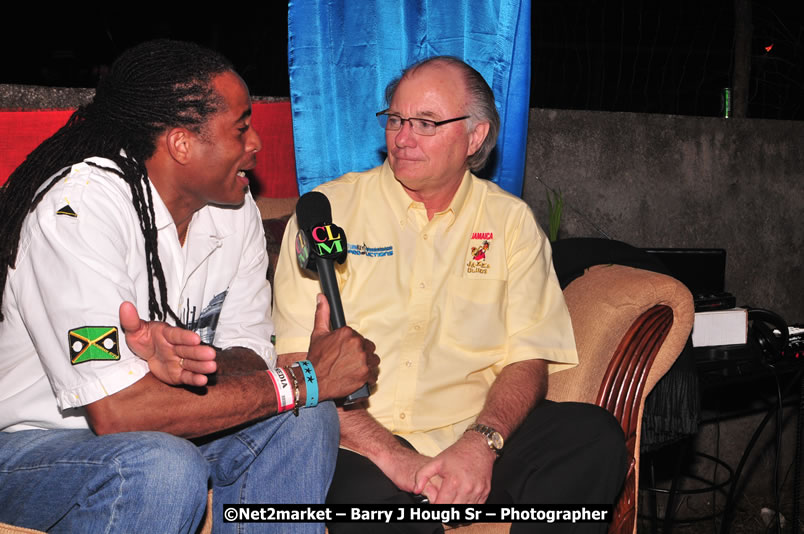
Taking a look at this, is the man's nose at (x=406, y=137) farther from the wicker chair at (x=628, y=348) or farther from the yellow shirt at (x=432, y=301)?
the wicker chair at (x=628, y=348)

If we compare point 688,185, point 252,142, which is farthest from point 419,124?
Answer: point 688,185

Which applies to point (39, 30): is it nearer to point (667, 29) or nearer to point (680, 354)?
point (667, 29)

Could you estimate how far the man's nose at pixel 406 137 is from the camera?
217 centimetres

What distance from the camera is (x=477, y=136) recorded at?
7.57 ft

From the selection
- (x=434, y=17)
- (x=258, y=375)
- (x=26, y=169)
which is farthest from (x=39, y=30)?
(x=258, y=375)

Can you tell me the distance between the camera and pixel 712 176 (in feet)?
12.1

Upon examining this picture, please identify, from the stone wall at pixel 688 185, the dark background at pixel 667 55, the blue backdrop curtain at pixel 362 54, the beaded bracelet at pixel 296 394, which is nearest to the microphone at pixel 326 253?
the beaded bracelet at pixel 296 394

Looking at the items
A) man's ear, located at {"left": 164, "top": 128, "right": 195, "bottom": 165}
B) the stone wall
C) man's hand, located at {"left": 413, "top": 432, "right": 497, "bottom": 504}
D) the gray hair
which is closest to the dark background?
the stone wall

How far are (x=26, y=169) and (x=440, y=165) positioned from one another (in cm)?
110

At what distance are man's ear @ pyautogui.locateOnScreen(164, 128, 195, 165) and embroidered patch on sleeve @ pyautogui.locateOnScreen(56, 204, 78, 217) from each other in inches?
12.7

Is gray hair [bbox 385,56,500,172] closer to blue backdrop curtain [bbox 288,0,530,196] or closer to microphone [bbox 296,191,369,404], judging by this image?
blue backdrop curtain [bbox 288,0,530,196]

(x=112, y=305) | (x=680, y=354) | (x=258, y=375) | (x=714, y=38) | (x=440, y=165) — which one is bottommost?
(x=680, y=354)

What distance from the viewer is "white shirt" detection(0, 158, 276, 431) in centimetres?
150

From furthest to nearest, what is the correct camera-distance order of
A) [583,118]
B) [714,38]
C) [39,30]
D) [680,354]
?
[39,30], [714,38], [583,118], [680,354]
